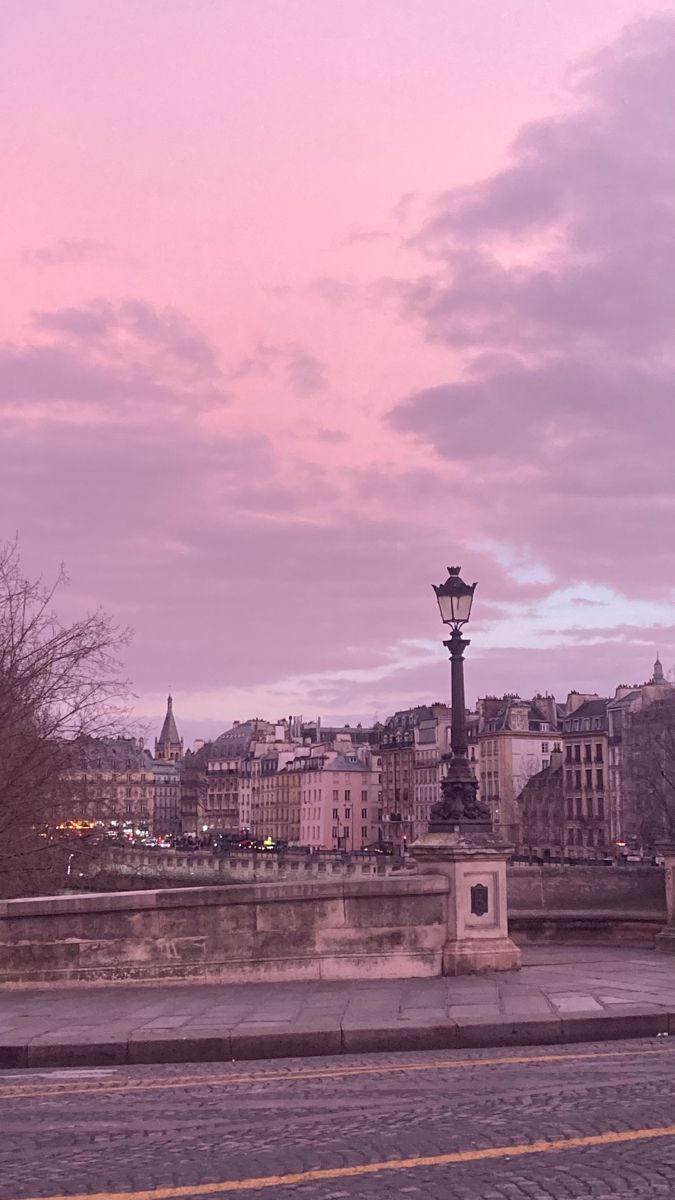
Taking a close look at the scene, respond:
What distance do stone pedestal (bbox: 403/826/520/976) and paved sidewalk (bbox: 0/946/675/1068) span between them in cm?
34

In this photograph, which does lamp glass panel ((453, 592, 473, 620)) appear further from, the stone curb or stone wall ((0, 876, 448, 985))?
the stone curb

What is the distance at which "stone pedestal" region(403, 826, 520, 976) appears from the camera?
15406 millimetres

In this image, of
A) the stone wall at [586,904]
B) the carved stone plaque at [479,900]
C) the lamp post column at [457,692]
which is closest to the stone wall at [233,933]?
the carved stone plaque at [479,900]

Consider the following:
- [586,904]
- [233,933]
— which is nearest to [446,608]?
[233,933]

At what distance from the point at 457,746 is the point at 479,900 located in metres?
2.32

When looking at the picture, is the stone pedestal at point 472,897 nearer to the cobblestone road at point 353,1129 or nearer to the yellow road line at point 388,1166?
the cobblestone road at point 353,1129

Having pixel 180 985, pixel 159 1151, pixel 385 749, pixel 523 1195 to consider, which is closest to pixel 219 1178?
pixel 159 1151

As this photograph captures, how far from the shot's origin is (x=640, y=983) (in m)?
14.6

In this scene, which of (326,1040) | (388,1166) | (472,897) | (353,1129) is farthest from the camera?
(472,897)

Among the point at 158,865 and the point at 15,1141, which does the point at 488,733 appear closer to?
the point at 158,865

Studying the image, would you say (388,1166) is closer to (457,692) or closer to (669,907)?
(457,692)

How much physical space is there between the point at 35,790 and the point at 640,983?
18.1m

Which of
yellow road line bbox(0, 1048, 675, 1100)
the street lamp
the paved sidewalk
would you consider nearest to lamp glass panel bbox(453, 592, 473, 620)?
the street lamp

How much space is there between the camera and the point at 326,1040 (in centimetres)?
1137
